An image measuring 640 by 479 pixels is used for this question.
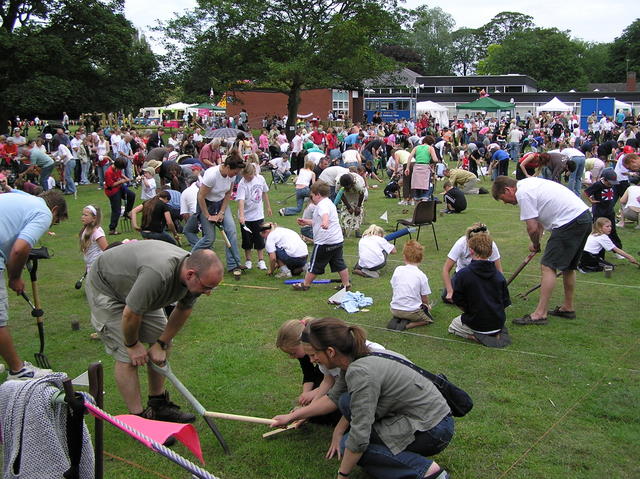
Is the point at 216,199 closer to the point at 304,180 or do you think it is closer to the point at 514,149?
the point at 304,180

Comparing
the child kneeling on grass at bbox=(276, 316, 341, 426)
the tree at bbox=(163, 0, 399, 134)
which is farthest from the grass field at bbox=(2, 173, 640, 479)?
the tree at bbox=(163, 0, 399, 134)

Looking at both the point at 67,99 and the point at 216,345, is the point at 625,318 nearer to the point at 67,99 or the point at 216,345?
the point at 216,345

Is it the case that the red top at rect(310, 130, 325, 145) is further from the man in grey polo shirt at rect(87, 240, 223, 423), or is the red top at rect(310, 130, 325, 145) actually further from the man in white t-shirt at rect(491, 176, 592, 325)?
the man in grey polo shirt at rect(87, 240, 223, 423)

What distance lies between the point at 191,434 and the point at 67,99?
30.7 m

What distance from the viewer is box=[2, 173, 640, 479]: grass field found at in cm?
428

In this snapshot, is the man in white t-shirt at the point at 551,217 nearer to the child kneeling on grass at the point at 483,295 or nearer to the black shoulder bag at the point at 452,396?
the child kneeling on grass at the point at 483,295

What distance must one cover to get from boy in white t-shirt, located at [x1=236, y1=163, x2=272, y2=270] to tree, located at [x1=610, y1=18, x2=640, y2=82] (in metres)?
86.7

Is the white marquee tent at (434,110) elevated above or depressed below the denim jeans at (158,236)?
above

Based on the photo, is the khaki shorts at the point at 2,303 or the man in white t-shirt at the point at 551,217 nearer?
the khaki shorts at the point at 2,303

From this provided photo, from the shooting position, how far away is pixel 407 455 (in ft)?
12.5

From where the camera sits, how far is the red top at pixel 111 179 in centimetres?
1299

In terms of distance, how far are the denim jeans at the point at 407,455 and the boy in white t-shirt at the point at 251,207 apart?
583 cm

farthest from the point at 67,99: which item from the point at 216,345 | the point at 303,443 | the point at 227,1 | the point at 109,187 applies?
the point at 303,443

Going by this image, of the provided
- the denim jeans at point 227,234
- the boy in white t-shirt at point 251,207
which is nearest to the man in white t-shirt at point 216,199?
the denim jeans at point 227,234
